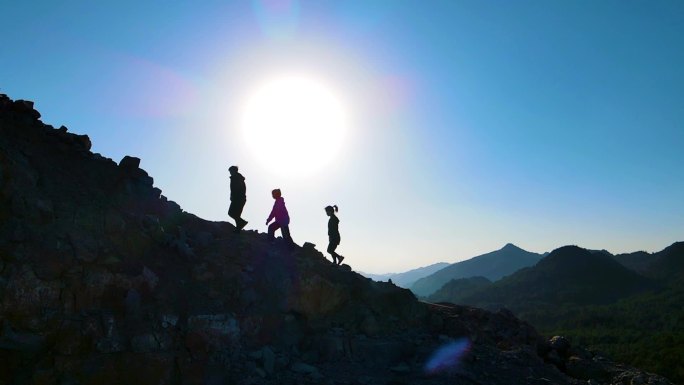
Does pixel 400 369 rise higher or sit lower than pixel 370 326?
lower

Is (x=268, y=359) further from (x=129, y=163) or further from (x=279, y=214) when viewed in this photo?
(x=129, y=163)

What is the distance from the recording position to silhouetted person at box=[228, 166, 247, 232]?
14969 millimetres

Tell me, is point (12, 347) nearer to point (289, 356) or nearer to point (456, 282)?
point (289, 356)

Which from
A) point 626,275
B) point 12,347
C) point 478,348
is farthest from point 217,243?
point 626,275

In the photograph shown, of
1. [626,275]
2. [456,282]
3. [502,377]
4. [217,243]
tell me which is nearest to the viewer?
[502,377]

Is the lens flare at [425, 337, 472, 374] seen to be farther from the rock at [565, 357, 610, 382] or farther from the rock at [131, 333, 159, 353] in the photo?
the rock at [131, 333, 159, 353]

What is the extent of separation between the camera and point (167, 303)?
1120 centimetres

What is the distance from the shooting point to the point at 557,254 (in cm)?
9781

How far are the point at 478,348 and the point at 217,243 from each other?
875 centimetres

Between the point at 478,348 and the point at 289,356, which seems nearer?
the point at 289,356

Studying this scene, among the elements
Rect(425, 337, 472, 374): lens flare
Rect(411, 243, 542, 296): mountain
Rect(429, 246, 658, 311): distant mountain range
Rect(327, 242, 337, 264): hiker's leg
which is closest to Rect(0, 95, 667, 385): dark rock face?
Rect(425, 337, 472, 374): lens flare

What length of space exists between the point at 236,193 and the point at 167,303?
472 centimetres

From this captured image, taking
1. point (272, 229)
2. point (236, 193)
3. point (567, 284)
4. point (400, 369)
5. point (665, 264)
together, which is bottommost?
point (400, 369)

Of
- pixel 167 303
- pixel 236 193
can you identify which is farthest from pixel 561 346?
pixel 167 303
